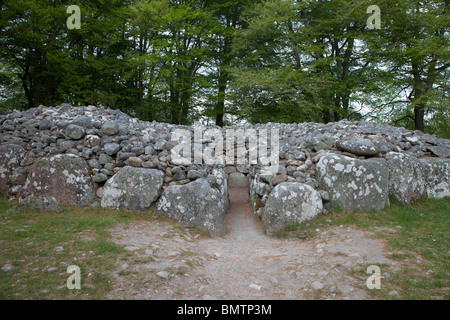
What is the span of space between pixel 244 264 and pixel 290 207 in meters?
2.14

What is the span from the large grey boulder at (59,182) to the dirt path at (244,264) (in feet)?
6.92

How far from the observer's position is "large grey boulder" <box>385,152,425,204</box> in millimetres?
7262

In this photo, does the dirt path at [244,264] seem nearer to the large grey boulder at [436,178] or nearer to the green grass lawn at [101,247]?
the green grass lawn at [101,247]

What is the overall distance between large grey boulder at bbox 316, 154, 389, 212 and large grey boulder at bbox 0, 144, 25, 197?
838 centimetres

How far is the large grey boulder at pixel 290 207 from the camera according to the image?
627 centimetres

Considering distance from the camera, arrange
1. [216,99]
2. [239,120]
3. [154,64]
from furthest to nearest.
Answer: [239,120] → [216,99] → [154,64]

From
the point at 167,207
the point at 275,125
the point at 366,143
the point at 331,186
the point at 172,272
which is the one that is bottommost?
the point at 172,272

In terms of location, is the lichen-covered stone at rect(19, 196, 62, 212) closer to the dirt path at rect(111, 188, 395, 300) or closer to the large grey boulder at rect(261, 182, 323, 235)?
the dirt path at rect(111, 188, 395, 300)

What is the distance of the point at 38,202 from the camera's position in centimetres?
600

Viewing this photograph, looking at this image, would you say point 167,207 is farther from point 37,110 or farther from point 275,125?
point 275,125

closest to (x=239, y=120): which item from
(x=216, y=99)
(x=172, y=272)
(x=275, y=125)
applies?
(x=216, y=99)

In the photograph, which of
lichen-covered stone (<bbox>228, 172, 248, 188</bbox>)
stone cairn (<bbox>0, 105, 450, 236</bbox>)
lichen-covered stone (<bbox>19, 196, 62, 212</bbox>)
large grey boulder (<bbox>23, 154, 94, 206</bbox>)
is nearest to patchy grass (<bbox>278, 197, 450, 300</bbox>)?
stone cairn (<bbox>0, 105, 450, 236</bbox>)

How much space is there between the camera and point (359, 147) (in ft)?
24.2

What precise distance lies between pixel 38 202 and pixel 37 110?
405 centimetres
